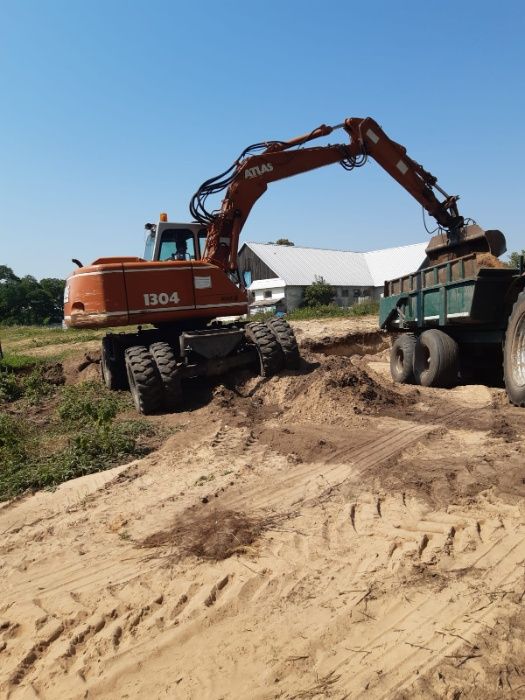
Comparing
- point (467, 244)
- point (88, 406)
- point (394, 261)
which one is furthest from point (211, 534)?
point (394, 261)

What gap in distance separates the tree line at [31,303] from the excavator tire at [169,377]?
46.0 metres

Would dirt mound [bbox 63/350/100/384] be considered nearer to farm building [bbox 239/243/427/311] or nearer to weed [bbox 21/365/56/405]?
weed [bbox 21/365/56/405]

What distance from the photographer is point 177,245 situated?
10.5 metres

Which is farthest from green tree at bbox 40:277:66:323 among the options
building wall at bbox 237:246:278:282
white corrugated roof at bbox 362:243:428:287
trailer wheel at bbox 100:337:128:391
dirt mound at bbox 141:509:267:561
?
dirt mound at bbox 141:509:267:561

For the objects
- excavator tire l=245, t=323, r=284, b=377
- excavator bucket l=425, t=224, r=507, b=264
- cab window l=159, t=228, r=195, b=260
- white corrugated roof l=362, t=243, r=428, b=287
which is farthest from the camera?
white corrugated roof l=362, t=243, r=428, b=287

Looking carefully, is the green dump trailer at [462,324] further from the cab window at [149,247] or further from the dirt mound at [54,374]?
the dirt mound at [54,374]

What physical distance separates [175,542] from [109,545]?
0.54 metres

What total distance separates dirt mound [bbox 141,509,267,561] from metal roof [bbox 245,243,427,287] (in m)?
34.5

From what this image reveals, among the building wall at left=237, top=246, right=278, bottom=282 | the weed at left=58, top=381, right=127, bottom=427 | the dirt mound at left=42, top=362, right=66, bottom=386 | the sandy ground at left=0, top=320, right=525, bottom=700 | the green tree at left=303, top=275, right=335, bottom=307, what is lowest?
the sandy ground at left=0, top=320, right=525, bottom=700

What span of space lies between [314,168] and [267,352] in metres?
4.12

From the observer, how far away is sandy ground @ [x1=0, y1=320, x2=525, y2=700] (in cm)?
268

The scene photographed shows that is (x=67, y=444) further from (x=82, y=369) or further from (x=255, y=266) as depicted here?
(x=255, y=266)

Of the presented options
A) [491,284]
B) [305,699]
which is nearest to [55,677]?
[305,699]

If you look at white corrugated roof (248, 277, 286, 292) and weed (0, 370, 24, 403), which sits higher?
white corrugated roof (248, 277, 286, 292)
